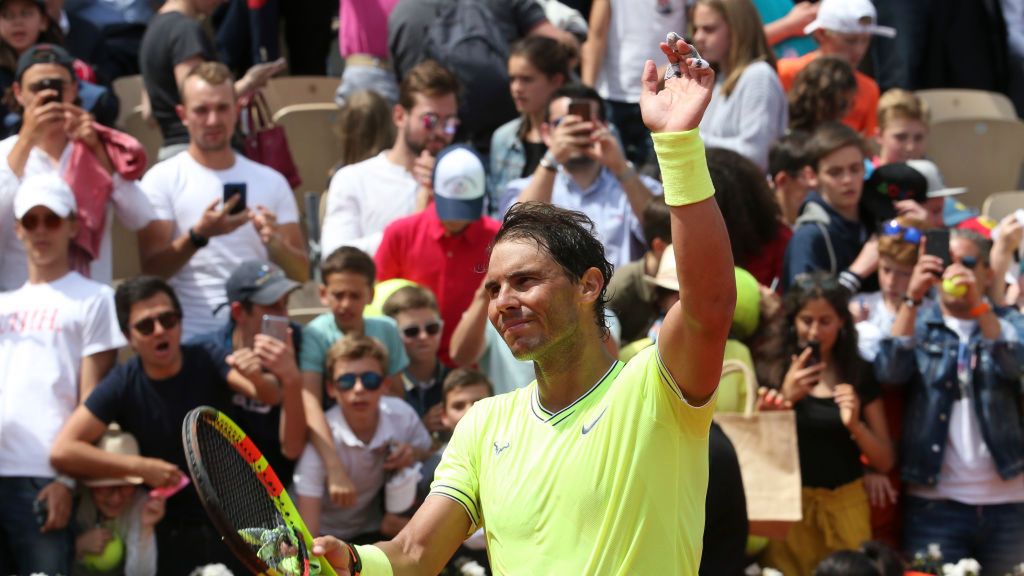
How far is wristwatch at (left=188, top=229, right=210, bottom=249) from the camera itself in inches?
301

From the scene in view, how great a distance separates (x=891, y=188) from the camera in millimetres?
8125

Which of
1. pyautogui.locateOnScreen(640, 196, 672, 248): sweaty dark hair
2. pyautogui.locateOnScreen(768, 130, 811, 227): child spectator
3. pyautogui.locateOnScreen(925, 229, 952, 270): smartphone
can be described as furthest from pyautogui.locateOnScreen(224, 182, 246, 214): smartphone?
pyautogui.locateOnScreen(925, 229, 952, 270): smartphone

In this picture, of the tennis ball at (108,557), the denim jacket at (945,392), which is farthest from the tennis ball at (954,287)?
the tennis ball at (108,557)

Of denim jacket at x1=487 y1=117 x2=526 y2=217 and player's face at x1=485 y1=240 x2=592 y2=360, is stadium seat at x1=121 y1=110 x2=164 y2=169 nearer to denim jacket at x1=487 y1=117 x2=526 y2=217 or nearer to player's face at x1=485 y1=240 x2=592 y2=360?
denim jacket at x1=487 y1=117 x2=526 y2=217

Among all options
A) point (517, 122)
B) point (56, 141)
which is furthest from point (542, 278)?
point (517, 122)

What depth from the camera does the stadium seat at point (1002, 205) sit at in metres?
9.82

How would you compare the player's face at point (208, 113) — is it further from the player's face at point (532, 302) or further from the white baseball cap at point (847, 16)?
the player's face at point (532, 302)

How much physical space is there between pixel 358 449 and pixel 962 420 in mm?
2801

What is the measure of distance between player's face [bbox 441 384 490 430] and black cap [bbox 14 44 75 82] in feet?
8.38

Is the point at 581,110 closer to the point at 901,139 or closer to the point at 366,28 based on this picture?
the point at 901,139

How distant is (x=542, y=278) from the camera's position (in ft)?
12.4

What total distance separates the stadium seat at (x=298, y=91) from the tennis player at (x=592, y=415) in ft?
22.9

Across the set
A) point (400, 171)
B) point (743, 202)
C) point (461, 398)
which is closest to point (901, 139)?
point (743, 202)

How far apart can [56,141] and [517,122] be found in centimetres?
259
